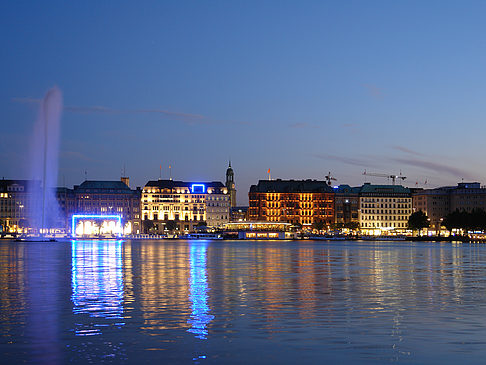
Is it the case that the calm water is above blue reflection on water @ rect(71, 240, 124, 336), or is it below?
below

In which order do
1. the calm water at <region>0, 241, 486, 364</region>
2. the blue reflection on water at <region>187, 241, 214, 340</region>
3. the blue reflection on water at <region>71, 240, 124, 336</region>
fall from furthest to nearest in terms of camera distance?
the blue reflection on water at <region>71, 240, 124, 336</region>
the blue reflection on water at <region>187, 241, 214, 340</region>
the calm water at <region>0, 241, 486, 364</region>

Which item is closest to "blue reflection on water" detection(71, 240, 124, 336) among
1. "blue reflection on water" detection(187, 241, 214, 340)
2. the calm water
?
the calm water

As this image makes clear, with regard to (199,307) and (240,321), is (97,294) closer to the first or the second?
(199,307)

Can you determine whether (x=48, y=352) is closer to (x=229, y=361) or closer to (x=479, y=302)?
(x=229, y=361)

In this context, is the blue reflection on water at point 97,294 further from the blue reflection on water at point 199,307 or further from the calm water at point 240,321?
the blue reflection on water at point 199,307

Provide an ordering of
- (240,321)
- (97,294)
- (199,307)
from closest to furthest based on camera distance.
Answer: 1. (240,321)
2. (199,307)
3. (97,294)

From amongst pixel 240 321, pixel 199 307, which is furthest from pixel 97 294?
pixel 240 321

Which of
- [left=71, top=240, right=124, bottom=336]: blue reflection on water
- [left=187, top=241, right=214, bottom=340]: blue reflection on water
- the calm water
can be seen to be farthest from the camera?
[left=71, top=240, right=124, bottom=336]: blue reflection on water

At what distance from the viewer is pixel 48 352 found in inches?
796

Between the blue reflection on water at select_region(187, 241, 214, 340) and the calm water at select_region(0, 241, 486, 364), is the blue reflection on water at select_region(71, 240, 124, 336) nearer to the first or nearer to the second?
the calm water at select_region(0, 241, 486, 364)

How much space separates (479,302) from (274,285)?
1253 centimetres

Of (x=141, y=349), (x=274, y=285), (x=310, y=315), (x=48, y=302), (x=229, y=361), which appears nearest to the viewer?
(x=229, y=361)

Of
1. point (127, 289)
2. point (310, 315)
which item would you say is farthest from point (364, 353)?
point (127, 289)

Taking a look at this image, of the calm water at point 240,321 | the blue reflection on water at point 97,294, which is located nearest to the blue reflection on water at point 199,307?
the calm water at point 240,321
